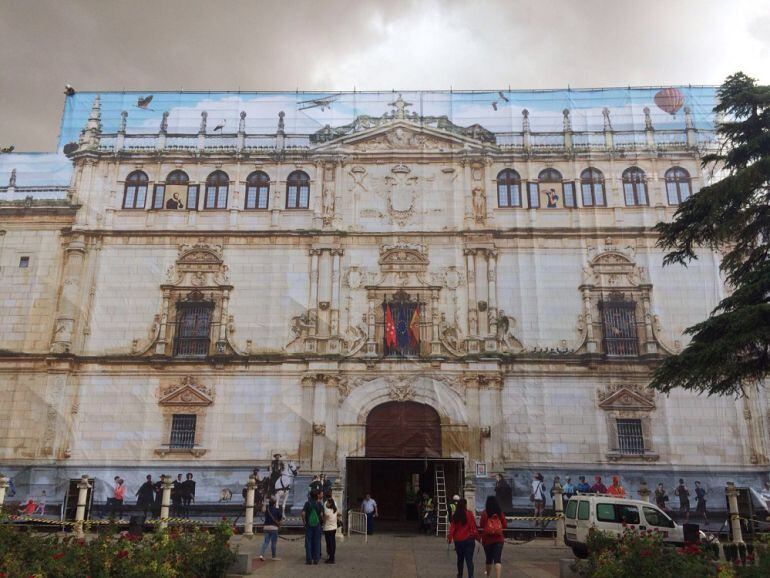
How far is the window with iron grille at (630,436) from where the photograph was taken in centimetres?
2533

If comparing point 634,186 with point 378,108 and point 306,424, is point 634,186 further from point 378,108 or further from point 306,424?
point 306,424

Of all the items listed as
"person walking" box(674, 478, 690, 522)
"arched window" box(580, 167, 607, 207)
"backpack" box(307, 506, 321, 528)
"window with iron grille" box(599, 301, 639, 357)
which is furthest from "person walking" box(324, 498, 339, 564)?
"arched window" box(580, 167, 607, 207)

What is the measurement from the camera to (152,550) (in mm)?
10695

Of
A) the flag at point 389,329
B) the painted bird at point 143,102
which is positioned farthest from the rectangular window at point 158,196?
the flag at point 389,329

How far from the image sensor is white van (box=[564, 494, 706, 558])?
17.5 m

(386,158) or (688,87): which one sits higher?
Answer: (688,87)

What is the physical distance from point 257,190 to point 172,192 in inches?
147

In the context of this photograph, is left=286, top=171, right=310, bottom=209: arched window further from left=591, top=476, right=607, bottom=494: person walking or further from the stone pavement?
left=591, top=476, right=607, bottom=494: person walking

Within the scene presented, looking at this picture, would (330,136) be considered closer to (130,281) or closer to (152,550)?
(130,281)

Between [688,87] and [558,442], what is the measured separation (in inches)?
681

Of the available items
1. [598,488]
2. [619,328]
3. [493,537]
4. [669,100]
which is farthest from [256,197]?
[493,537]

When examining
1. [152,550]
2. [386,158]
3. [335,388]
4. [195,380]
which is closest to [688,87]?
[386,158]

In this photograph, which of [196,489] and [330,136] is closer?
[196,489]

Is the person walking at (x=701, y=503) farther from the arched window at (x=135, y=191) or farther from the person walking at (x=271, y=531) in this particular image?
the arched window at (x=135, y=191)
